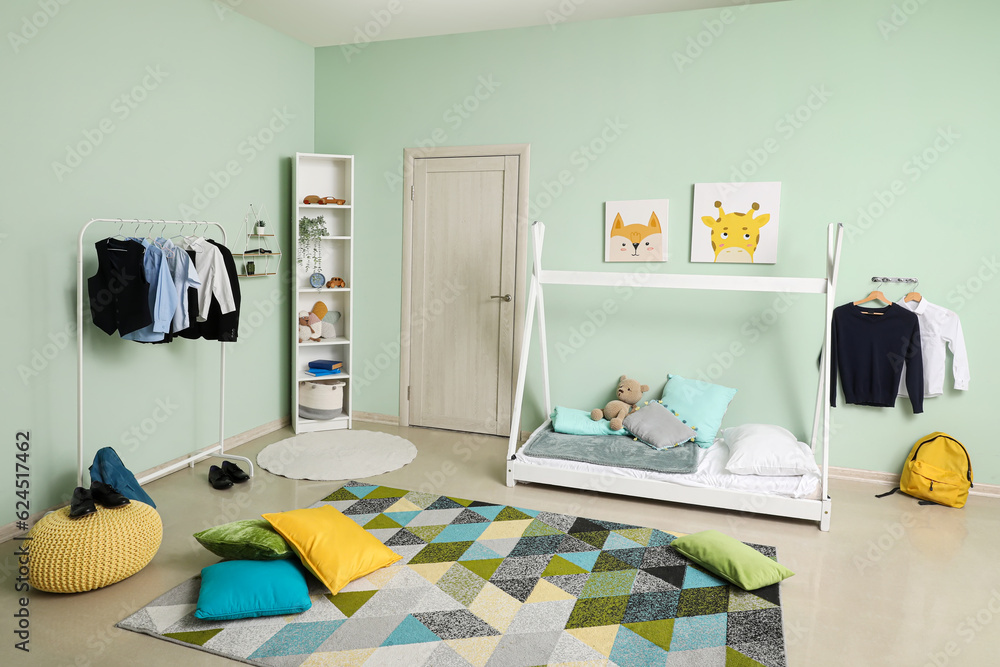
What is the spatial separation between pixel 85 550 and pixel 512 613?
161 centimetres

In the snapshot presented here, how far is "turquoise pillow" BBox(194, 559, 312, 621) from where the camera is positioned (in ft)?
7.91

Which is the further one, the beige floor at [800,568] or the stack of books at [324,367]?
the stack of books at [324,367]

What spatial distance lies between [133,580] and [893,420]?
157 inches

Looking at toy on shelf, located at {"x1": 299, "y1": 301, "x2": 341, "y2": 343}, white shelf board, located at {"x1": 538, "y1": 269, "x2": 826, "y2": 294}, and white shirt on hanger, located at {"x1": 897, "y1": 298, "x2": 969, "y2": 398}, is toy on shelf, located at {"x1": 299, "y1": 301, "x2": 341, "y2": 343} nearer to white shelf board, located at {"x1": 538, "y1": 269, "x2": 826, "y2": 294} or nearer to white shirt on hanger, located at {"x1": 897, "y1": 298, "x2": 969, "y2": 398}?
white shelf board, located at {"x1": 538, "y1": 269, "x2": 826, "y2": 294}

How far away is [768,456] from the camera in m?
3.49

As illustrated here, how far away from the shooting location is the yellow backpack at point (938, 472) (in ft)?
12.0

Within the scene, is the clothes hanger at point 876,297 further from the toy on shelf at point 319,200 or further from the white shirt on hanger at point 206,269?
the white shirt on hanger at point 206,269

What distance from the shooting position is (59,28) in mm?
3082

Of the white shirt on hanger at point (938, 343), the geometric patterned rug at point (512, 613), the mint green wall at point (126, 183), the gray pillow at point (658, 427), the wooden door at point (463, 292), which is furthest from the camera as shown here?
the wooden door at point (463, 292)

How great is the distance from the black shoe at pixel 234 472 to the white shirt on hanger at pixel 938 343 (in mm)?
3904

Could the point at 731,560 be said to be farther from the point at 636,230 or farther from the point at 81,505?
the point at 81,505

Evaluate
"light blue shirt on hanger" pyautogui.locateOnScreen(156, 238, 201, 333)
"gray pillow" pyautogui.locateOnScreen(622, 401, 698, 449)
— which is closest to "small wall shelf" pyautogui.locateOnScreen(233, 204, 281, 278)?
"light blue shirt on hanger" pyautogui.locateOnScreen(156, 238, 201, 333)

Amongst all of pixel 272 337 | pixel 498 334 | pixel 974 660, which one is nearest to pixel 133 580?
pixel 272 337

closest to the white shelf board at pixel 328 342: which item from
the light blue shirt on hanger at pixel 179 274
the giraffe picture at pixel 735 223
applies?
the light blue shirt on hanger at pixel 179 274
